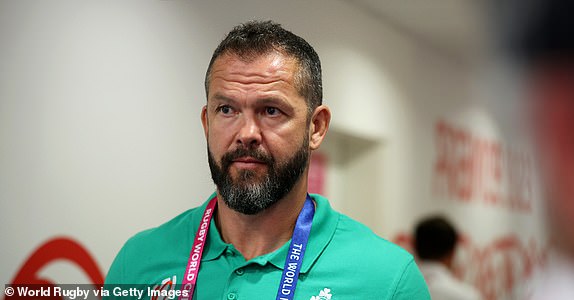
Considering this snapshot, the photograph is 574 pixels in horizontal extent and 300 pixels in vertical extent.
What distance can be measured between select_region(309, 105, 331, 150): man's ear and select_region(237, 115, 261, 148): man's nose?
160 mm

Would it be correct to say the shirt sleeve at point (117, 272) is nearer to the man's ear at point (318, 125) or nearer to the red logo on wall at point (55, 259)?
the red logo on wall at point (55, 259)

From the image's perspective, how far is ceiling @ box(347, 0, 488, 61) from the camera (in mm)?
2609

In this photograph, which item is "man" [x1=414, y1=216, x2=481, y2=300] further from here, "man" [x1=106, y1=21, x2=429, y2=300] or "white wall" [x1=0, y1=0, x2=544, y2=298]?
"man" [x1=106, y1=21, x2=429, y2=300]

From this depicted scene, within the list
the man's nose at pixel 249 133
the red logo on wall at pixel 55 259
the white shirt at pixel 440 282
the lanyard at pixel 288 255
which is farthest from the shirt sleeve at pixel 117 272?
the white shirt at pixel 440 282

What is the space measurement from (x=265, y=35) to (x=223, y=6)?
1.28ft

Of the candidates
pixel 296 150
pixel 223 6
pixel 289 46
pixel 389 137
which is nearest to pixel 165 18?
pixel 223 6

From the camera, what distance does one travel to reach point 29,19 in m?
1.70

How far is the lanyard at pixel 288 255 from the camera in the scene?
1412mm

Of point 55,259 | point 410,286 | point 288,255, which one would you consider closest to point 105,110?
point 55,259

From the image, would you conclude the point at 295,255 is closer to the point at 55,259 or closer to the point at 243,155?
the point at 243,155

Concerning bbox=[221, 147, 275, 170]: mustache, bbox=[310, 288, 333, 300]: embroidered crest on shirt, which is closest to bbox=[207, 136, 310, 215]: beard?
bbox=[221, 147, 275, 170]: mustache

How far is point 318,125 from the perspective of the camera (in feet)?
5.16

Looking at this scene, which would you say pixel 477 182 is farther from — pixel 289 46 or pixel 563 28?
pixel 563 28

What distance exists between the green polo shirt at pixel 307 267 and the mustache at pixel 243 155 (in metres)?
0.19
